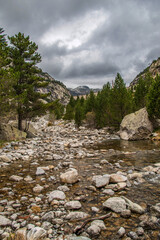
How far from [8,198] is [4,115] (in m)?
10.7

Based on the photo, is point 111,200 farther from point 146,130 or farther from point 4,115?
point 146,130

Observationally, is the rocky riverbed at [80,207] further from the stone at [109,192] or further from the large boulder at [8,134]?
the large boulder at [8,134]

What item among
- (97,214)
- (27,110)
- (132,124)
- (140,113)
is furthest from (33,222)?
(140,113)

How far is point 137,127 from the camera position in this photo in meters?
20.4

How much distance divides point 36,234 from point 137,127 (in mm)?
19991

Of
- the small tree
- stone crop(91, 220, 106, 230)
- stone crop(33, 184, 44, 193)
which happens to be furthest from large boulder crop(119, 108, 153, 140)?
stone crop(91, 220, 106, 230)

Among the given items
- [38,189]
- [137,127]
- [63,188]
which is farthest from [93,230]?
[137,127]

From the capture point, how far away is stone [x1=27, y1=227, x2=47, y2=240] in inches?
101

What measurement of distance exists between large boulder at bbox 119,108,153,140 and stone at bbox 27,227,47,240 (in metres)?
19.0

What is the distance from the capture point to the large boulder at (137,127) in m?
20.1

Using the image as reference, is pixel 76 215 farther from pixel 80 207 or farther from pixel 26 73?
pixel 26 73

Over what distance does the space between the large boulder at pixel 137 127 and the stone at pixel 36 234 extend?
19.0 meters

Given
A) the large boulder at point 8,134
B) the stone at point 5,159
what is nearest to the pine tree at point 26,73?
the large boulder at point 8,134

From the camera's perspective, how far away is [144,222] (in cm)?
296
